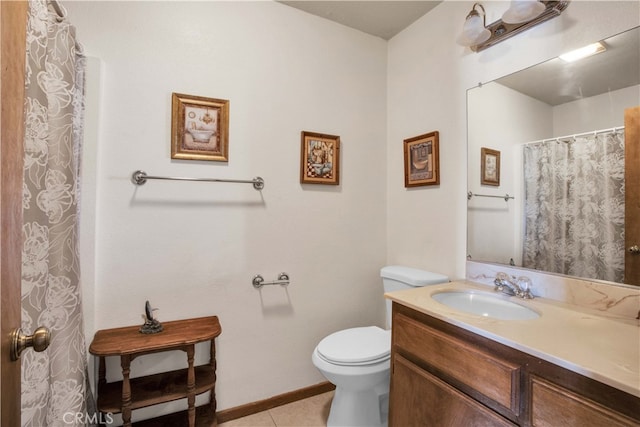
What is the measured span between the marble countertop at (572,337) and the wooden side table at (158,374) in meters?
1.05

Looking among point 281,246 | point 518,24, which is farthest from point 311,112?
point 518,24

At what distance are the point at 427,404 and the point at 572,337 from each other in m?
0.57

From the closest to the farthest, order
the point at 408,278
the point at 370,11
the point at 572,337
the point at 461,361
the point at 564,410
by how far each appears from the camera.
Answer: the point at 564,410, the point at 572,337, the point at 461,361, the point at 408,278, the point at 370,11

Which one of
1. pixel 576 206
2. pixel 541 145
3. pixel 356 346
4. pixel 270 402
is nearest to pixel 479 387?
pixel 356 346

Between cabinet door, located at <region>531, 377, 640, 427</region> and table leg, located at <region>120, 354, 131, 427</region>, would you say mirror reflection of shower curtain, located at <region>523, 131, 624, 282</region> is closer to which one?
cabinet door, located at <region>531, 377, 640, 427</region>

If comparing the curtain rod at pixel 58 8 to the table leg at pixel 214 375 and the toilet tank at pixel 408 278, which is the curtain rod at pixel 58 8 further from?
the toilet tank at pixel 408 278

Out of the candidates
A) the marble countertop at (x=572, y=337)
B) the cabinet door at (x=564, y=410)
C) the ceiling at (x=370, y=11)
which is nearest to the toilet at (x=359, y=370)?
the marble countertop at (x=572, y=337)

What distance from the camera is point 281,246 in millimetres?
1815

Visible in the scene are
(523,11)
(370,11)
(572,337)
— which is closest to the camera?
(572,337)

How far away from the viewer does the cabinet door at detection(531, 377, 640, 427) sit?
2.23 ft

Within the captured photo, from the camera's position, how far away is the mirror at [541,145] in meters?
1.12

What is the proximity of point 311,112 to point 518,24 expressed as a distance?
115 centimetres

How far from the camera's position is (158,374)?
1.52m

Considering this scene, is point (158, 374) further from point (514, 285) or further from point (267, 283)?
point (514, 285)
